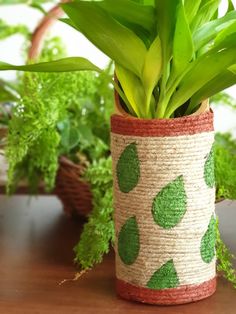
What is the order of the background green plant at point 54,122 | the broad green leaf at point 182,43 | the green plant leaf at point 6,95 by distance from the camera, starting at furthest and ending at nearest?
the green plant leaf at point 6,95 < the background green plant at point 54,122 < the broad green leaf at point 182,43

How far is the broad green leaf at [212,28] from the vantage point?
0.67 meters

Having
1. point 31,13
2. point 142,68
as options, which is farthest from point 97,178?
point 31,13

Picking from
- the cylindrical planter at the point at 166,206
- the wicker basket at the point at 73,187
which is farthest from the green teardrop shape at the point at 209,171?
the wicker basket at the point at 73,187

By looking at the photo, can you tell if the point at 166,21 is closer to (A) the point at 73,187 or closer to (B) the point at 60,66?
(B) the point at 60,66

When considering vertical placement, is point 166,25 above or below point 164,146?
above

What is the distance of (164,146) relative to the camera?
27.1 inches

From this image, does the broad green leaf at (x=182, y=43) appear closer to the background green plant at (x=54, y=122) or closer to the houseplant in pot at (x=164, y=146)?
the houseplant in pot at (x=164, y=146)

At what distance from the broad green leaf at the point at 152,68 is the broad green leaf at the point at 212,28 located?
0.04m

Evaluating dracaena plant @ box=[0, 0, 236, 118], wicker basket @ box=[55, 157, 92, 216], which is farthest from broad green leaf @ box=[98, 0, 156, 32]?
wicker basket @ box=[55, 157, 92, 216]

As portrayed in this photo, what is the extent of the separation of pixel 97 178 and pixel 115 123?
20 cm

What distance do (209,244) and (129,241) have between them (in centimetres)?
9

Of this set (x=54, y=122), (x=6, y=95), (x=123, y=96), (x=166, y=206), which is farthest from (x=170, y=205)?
(x=6, y=95)

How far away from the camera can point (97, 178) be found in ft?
2.99

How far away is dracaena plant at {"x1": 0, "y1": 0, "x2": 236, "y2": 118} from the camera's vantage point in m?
0.64
